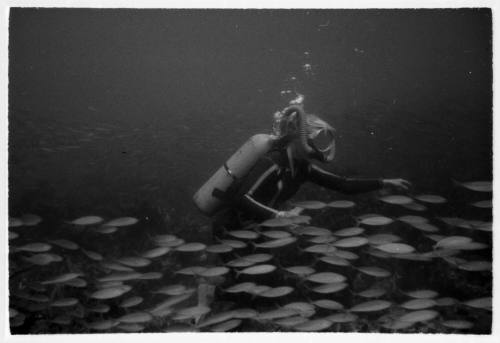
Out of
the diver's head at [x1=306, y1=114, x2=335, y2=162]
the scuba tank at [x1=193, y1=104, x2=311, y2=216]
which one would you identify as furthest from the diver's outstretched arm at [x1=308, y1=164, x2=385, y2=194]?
the scuba tank at [x1=193, y1=104, x2=311, y2=216]

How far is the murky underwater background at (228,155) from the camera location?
406 cm

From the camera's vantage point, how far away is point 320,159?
13.4 feet

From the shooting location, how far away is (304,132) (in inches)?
160

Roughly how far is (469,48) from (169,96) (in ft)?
8.59

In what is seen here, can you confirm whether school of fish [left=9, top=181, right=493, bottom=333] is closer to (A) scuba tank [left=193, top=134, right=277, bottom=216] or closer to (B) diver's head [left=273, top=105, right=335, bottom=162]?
(A) scuba tank [left=193, top=134, right=277, bottom=216]

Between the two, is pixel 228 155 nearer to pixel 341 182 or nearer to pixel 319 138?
pixel 319 138

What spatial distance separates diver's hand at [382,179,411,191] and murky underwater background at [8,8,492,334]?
52 millimetres

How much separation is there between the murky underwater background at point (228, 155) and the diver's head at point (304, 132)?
10cm

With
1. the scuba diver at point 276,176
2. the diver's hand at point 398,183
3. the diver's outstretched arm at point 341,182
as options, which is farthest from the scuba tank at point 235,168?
the diver's hand at point 398,183

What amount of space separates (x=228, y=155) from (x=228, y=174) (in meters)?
0.17

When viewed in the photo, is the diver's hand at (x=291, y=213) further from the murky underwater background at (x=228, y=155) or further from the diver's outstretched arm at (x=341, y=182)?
the diver's outstretched arm at (x=341, y=182)

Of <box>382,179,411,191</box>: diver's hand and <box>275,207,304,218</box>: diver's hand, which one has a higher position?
<box>382,179,411,191</box>: diver's hand

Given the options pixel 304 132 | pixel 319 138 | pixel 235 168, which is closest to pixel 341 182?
pixel 319 138

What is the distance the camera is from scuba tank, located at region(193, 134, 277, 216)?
4.04 meters
